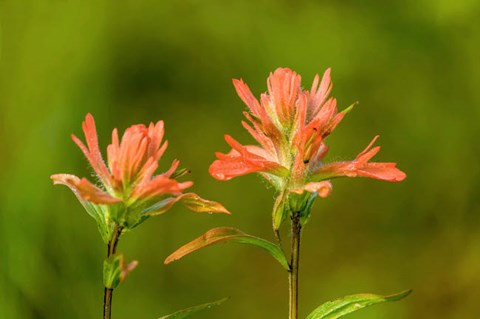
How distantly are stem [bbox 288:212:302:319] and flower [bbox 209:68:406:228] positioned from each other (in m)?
0.02

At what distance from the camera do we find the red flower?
2.32ft

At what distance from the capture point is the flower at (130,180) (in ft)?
2.19

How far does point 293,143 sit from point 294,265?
12 centimetres

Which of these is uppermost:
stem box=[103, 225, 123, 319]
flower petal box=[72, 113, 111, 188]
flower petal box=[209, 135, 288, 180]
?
flower petal box=[72, 113, 111, 188]

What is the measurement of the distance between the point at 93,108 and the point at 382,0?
26.3 inches

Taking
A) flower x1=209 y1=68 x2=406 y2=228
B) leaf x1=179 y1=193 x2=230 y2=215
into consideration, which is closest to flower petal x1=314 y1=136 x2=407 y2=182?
flower x1=209 y1=68 x2=406 y2=228

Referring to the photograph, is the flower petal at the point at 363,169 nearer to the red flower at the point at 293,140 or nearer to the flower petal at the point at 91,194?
the red flower at the point at 293,140

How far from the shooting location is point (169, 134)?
162cm

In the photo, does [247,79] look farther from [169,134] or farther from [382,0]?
[382,0]

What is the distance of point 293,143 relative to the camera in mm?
740

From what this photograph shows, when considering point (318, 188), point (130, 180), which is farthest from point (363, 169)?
point (130, 180)

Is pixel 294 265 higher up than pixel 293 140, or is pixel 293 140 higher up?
pixel 293 140

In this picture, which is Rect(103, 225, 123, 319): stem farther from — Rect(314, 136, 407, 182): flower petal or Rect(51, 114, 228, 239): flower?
Rect(314, 136, 407, 182): flower petal

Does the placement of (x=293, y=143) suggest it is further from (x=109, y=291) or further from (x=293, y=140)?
(x=109, y=291)
